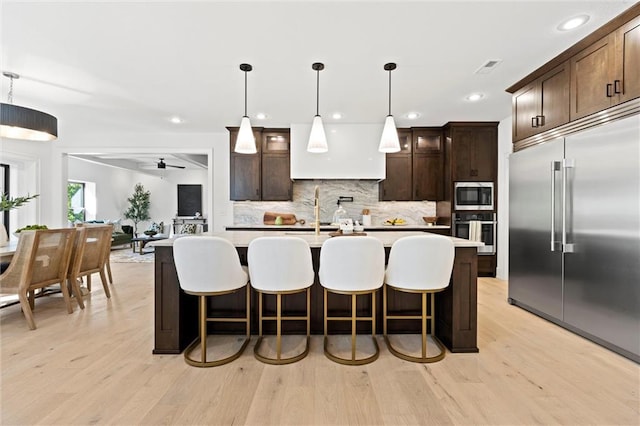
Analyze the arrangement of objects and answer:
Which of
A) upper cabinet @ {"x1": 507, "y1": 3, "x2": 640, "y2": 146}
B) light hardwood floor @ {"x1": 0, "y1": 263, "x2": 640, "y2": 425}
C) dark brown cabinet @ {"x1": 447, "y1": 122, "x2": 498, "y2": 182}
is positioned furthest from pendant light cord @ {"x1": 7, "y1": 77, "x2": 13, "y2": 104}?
dark brown cabinet @ {"x1": 447, "y1": 122, "x2": 498, "y2": 182}

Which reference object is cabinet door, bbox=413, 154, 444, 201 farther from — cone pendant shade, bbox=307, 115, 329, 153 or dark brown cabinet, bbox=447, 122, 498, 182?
cone pendant shade, bbox=307, 115, 329, 153

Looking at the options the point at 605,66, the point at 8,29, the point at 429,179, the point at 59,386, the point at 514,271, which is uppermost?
the point at 8,29

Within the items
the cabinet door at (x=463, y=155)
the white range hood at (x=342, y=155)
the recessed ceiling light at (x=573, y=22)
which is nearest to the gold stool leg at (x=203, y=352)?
the white range hood at (x=342, y=155)

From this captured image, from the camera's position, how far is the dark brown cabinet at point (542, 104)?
2.77m

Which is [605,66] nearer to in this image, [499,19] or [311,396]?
[499,19]

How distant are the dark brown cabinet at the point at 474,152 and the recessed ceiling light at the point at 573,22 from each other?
8.18 feet

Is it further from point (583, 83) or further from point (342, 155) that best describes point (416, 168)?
point (583, 83)

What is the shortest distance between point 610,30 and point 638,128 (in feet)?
2.60

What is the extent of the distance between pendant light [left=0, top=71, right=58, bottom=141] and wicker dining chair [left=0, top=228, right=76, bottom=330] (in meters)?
0.93

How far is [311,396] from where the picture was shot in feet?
5.97

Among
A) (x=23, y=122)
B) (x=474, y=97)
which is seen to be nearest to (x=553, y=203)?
(x=474, y=97)

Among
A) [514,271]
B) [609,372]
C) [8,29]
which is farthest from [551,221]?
[8,29]

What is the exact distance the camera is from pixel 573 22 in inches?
87.9

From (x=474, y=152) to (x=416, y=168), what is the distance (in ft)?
2.92
